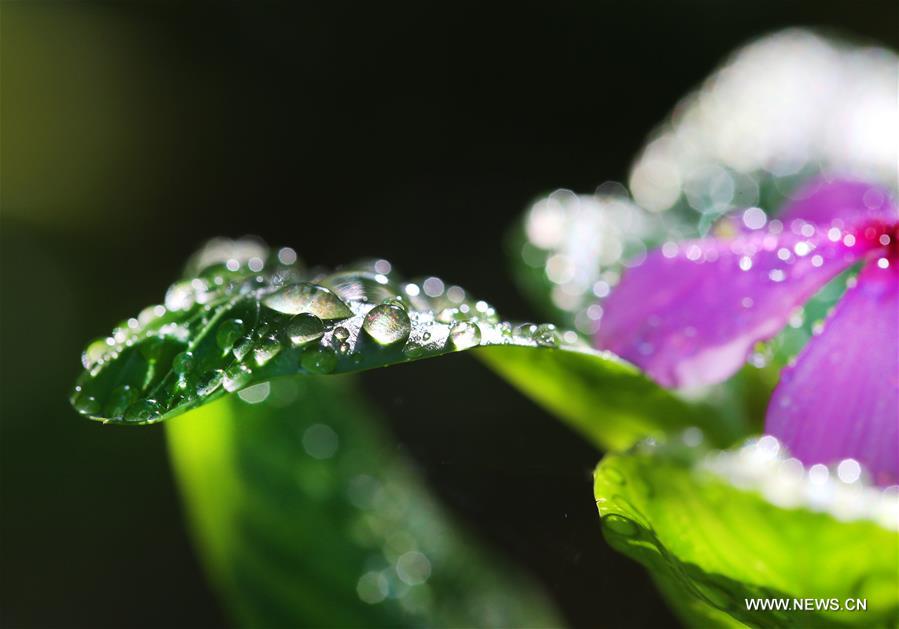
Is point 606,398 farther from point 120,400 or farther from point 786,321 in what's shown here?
point 120,400

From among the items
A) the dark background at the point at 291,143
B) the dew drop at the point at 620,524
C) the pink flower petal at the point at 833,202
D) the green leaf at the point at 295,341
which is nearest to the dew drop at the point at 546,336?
the green leaf at the point at 295,341

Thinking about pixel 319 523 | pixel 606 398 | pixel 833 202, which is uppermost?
pixel 833 202

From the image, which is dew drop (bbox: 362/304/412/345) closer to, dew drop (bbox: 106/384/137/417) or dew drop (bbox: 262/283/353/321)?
dew drop (bbox: 262/283/353/321)

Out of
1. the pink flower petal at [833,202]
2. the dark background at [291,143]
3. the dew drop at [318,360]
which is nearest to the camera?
the dew drop at [318,360]

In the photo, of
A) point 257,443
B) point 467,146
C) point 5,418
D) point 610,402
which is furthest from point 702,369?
point 467,146

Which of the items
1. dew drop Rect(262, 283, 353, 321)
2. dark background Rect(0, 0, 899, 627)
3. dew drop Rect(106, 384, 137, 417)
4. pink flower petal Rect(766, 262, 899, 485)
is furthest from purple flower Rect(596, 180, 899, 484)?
dark background Rect(0, 0, 899, 627)

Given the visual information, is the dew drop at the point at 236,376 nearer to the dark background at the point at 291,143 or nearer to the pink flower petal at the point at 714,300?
the pink flower petal at the point at 714,300

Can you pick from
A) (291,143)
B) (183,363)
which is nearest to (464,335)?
(183,363)
